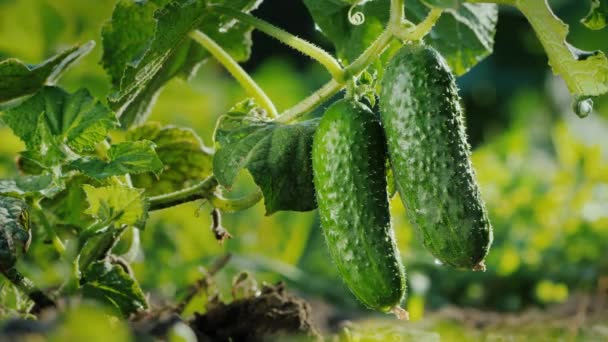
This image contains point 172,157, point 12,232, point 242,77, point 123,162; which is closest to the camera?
point 12,232

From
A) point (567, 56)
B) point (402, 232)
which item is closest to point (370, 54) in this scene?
point (567, 56)

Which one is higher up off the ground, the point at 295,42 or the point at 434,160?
the point at 295,42

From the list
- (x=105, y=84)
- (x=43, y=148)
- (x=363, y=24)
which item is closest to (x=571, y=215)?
(x=105, y=84)

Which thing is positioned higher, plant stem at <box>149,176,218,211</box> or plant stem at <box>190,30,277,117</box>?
plant stem at <box>190,30,277,117</box>

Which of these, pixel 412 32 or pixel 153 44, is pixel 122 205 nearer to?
pixel 153 44

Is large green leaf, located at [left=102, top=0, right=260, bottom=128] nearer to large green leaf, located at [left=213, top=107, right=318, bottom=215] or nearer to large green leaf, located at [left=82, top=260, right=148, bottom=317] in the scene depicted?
large green leaf, located at [left=213, top=107, right=318, bottom=215]

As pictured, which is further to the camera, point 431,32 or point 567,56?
point 431,32

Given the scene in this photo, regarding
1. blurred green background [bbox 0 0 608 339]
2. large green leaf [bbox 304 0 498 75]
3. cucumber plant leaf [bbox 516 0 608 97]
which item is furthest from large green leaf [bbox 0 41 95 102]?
blurred green background [bbox 0 0 608 339]
